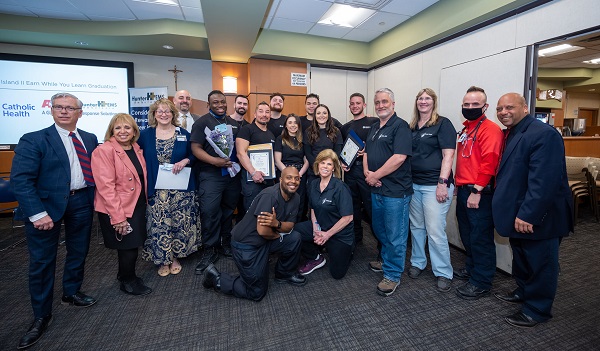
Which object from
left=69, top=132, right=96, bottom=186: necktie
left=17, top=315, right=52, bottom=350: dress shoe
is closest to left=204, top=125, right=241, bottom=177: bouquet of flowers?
left=69, top=132, right=96, bottom=186: necktie

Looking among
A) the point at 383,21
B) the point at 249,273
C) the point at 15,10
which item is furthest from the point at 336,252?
the point at 15,10

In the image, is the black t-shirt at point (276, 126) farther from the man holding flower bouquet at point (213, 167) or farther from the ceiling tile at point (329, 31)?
the ceiling tile at point (329, 31)

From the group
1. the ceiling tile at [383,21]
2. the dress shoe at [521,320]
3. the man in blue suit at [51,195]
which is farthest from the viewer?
the ceiling tile at [383,21]

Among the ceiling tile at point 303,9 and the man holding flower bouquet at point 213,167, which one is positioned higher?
the ceiling tile at point 303,9

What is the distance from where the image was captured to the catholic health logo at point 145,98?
5.21 metres

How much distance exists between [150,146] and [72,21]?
374 centimetres

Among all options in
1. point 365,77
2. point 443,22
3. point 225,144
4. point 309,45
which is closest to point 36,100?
point 225,144

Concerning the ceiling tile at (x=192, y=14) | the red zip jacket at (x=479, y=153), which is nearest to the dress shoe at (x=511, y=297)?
the red zip jacket at (x=479, y=153)

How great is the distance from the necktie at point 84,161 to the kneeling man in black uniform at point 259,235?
1163 mm

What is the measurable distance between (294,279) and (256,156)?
128 cm

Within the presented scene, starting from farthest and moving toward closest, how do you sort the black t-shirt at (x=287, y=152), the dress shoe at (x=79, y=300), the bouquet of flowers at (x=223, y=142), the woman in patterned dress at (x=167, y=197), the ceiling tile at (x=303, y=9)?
the ceiling tile at (x=303, y=9) < the black t-shirt at (x=287, y=152) < the bouquet of flowers at (x=223, y=142) < the woman in patterned dress at (x=167, y=197) < the dress shoe at (x=79, y=300)

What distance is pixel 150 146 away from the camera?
2520 mm

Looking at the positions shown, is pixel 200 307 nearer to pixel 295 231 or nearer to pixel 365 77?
pixel 295 231

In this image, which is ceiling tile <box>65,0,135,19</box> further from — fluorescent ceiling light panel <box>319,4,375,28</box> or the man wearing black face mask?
the man wearing black face mask
